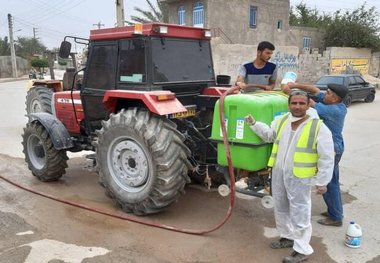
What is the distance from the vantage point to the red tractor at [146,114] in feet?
14.4

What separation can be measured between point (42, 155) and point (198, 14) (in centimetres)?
2264

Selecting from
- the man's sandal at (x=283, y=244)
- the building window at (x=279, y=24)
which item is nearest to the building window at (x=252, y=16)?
the building window at (x=279, y=24)

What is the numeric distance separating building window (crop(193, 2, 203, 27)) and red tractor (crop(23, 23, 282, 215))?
22072mm

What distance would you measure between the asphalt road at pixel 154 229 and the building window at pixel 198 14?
71.8 ft

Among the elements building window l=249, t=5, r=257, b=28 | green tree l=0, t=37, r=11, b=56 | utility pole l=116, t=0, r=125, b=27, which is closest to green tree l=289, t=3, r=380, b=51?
building window l=249, t=5, r=257, b=28

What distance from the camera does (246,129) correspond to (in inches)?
157

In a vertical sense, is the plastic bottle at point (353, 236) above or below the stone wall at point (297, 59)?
below

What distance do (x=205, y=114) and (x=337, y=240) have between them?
209 cm

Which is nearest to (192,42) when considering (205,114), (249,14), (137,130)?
(205,114)

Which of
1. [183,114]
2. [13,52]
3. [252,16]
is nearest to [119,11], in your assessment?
[183,114]

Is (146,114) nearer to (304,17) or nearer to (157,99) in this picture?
(157,99)

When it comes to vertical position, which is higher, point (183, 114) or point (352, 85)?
point (183, 114)

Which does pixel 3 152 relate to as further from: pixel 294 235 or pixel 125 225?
pixel 294 235

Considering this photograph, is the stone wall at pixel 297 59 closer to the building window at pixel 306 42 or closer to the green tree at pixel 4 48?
the building window at pixel 306 42
